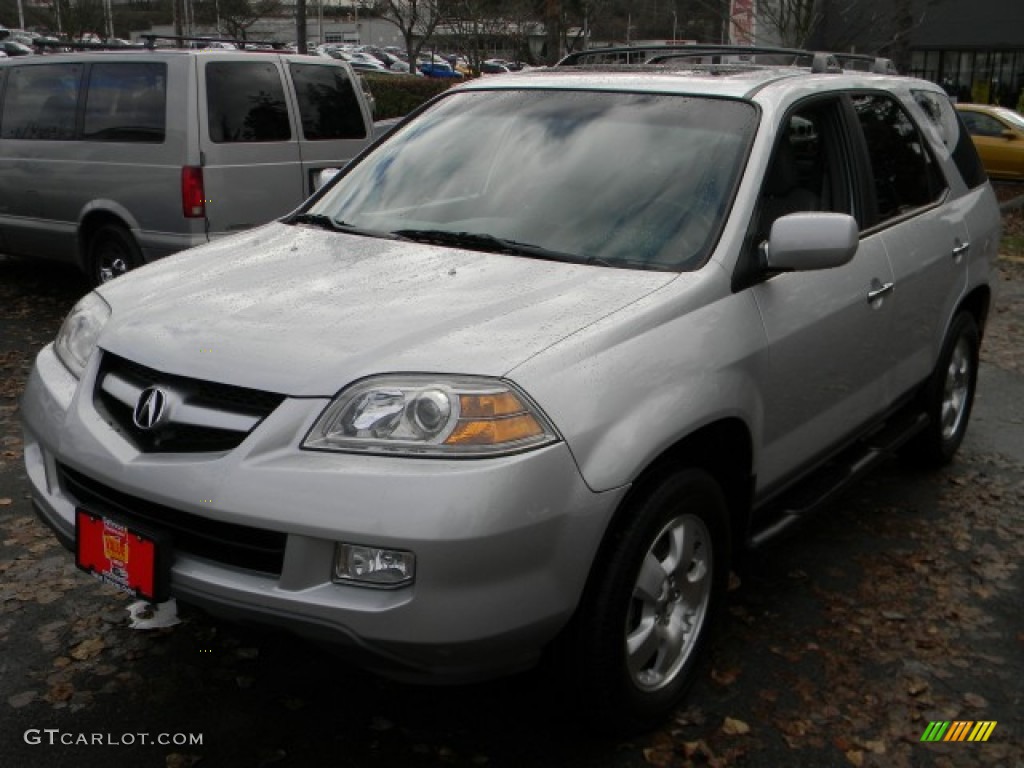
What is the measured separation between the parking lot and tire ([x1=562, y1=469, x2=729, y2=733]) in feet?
0.46

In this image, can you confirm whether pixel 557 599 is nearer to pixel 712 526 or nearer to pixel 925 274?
pixel 712 526

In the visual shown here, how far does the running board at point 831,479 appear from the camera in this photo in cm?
374

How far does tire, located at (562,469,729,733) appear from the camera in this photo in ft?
9.24

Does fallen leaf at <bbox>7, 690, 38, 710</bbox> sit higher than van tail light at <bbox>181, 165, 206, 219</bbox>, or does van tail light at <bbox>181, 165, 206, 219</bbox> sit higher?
van tail light at <bbox>181, 165, 206, 219</bbox>

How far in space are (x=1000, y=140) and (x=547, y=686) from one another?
20.2 m

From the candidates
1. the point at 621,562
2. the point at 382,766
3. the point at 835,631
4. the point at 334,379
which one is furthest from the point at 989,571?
the point at 334,379

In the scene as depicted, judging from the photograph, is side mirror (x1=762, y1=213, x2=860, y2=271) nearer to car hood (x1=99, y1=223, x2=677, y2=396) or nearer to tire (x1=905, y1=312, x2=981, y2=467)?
car hood (x1=99, y1=223, x2=677, y2=396)

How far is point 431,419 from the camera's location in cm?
261

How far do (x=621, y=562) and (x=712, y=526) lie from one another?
0.55 meters

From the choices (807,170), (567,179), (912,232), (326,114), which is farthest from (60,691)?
(326,114)

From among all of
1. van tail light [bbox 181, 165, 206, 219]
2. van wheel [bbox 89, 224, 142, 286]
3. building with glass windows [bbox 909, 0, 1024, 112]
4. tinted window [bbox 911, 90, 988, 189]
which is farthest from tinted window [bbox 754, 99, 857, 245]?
building with glass windows [bbox 909, 0, 1024, 112]

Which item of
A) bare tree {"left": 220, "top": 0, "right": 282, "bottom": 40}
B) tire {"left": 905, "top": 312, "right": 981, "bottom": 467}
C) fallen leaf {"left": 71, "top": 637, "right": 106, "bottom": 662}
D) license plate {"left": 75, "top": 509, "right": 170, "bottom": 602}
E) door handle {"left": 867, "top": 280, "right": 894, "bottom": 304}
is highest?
bare tree {"left": 220, "top": 0, "right": 282, "bottom": 40}

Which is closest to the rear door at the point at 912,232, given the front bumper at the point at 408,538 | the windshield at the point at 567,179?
the windshield at the point at 567,179

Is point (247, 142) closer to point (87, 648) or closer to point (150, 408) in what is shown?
point (87, 648)
